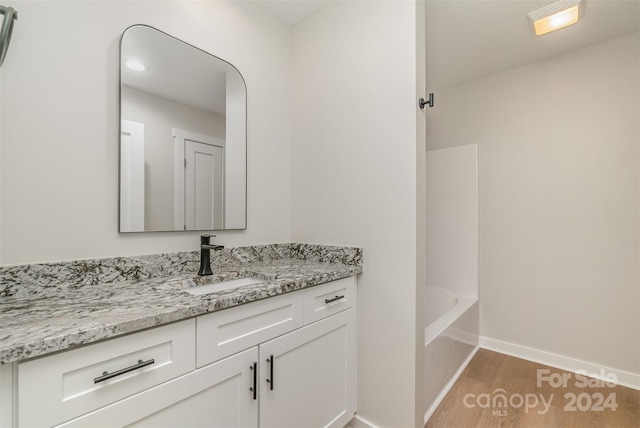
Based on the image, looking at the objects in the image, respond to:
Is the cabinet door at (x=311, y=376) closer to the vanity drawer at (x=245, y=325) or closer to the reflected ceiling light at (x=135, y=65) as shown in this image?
the vanity drawer at (x=245, y=325)

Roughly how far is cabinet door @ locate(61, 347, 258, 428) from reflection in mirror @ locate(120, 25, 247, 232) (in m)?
0.75

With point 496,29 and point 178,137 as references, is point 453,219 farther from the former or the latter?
point 178,137

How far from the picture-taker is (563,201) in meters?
2.26

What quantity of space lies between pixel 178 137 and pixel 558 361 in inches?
123

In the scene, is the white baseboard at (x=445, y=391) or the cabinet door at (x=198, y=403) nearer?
the cabinet door at (x=198, y=403)

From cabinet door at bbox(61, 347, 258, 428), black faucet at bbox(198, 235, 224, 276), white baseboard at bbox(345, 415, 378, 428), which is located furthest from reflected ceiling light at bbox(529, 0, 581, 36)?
white baseboard at bbox(345, 415, 378, 428)

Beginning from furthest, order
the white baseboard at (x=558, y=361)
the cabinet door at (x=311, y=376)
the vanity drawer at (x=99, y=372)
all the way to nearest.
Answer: the white baseboard at (x=558, y=361) → the cabinet door at (x=311, y=376) → the vanity drawer at (x=99, y=372)

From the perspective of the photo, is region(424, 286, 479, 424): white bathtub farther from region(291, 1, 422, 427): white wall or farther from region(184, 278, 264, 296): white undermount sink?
region(184, 278, 264, 296): white undermount sink

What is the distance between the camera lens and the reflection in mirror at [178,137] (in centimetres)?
133

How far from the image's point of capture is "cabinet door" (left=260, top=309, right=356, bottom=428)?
1165mm

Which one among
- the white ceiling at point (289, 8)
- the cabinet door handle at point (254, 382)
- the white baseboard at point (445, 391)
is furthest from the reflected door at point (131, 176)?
the white baseboard at point (445, 391)

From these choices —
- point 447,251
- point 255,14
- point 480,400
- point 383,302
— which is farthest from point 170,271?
point 447,251

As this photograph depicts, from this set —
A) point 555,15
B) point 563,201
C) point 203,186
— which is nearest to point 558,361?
point 563,201

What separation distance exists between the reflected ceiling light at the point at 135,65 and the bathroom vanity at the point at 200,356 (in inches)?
36.2
